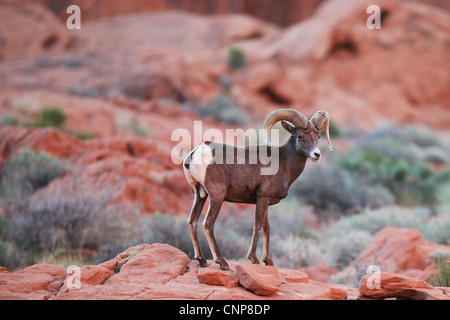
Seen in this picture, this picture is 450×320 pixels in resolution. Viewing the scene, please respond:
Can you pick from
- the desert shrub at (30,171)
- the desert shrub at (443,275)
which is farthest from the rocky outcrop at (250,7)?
the desert shrub at (443,275)

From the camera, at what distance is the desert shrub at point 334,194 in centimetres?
1220

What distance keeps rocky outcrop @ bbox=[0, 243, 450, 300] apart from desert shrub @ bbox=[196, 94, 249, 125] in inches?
582

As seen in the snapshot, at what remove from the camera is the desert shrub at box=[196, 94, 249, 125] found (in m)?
19.6

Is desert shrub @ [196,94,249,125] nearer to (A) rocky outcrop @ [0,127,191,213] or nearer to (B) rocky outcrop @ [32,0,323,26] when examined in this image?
(A) rocky outcrop @ [0,127,191,213]

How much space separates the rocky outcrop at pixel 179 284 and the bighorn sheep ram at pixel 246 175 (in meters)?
0.37

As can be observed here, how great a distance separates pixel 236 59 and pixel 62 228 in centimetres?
1909

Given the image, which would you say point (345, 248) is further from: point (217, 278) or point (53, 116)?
point (53, 116)

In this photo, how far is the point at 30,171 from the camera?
34.1ft

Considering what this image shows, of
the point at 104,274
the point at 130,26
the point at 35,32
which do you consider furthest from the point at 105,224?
the point at 130,26

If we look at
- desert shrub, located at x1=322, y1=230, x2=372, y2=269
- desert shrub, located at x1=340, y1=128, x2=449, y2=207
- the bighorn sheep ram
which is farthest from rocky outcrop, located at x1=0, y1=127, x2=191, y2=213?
desert shrub, located at x1=340, y1=128, x2=449, y2=207

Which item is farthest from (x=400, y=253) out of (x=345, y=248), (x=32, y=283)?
(x=32, y=283)

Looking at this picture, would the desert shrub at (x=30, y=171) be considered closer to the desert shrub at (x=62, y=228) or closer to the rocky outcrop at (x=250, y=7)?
the desert shrub at (x=62, y=228)
